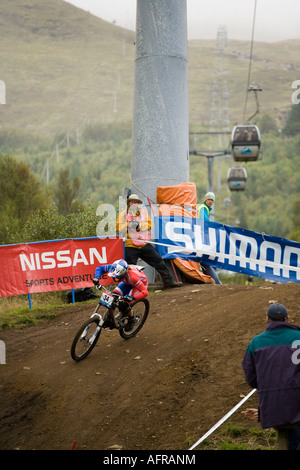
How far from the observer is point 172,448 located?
22.2 feet

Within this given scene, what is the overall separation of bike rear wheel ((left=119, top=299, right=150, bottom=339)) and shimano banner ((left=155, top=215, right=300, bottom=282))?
3230 mm

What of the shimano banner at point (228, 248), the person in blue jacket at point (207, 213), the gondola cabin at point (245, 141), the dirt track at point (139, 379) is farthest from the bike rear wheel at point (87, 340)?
the gondola cabin at point (245, 141)

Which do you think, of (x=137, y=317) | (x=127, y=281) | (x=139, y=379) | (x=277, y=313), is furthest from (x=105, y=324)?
(x=277, y=313)

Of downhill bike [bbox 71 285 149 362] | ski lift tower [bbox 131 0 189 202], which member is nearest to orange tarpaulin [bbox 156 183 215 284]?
ski lift tower [bbox 131 0 189 202]

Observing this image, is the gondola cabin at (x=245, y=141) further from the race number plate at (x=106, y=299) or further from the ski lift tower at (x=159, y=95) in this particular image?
the race number plate at (x=106, y=299)

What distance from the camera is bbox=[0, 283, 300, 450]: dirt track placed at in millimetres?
7285

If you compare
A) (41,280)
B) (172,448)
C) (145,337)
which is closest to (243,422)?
(172,448)

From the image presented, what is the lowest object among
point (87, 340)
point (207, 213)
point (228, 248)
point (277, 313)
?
point (87, 340)

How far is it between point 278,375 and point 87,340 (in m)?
4.30

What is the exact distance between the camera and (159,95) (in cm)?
1563

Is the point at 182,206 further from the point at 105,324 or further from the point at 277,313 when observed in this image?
the point at 277,313
